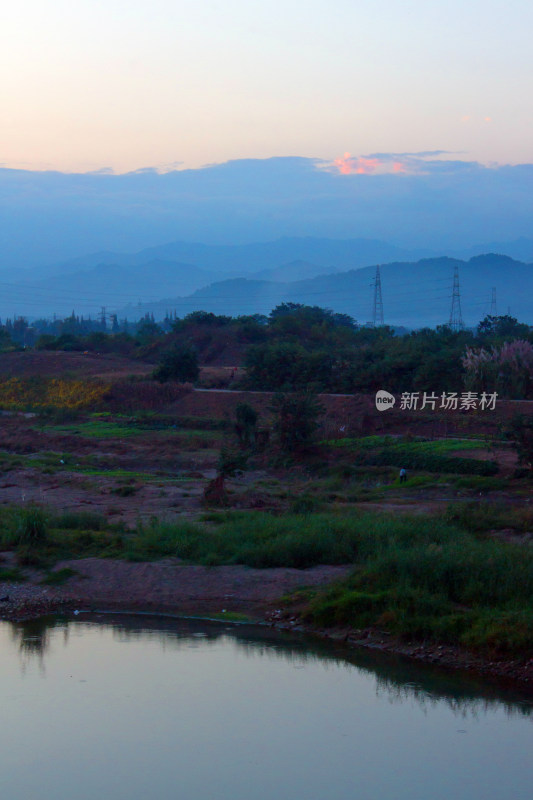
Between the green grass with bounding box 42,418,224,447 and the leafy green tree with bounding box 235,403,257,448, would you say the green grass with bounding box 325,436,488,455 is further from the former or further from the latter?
the green grass with bounding box 42,418,224,447

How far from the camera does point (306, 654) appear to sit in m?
11.6

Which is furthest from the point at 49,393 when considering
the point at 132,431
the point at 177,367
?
the point at 132,431

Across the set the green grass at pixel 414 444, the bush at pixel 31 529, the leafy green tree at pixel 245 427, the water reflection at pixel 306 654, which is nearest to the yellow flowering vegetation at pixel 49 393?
the leafy green tree at pixel 245 427

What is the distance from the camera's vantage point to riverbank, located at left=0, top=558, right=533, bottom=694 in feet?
43.1

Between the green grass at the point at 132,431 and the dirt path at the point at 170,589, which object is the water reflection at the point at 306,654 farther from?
the green grass at the point at 132,431

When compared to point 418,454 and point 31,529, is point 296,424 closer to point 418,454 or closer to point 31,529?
point 418,454

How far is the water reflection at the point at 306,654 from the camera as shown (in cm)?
1008

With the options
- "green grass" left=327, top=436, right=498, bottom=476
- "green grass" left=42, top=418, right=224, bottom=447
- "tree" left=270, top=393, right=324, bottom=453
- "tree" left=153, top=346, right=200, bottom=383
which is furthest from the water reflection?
"tree" left=153, top=346, right=200, bottom=383

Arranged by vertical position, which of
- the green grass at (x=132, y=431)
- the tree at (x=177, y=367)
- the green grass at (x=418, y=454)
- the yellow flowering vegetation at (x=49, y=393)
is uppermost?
the tree at (x=177, y=367)

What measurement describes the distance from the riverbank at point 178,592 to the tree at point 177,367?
31616 mm

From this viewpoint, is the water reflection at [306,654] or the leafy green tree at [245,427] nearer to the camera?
the water reflection at [306,654]

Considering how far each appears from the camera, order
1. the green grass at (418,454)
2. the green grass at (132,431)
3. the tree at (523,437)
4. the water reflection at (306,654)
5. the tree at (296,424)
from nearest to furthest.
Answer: the water reflection at (306,654) → the tree at (523,437) → the green grass at (418,454) → the tree at (296,424) → the green grass at (132,431)

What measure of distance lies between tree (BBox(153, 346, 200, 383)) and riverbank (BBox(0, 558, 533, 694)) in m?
31.6

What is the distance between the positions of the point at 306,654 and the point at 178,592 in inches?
123
